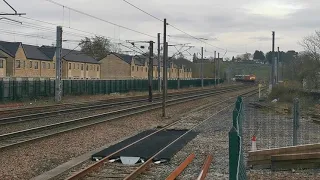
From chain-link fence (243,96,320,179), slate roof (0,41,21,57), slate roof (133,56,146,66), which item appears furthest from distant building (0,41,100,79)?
chain-link fence (243,96,320,179)

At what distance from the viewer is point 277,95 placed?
1820 inches

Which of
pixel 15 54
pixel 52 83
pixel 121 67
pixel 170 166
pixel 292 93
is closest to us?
pixel 170 166

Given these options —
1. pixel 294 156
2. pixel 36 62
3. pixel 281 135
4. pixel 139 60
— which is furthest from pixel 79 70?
pixel 294 156

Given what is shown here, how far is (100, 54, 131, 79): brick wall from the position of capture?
346ft

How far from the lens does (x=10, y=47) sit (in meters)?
69.9

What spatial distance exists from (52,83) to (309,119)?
99.1 ft

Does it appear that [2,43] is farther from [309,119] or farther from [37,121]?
[309,119]

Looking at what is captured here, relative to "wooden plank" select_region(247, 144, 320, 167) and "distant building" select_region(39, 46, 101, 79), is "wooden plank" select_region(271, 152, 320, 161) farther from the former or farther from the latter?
"distant building" select_region(39, 46, 101, 79)

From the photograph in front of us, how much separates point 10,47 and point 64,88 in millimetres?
22615

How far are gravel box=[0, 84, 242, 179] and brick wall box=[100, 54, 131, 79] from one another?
3230 inches

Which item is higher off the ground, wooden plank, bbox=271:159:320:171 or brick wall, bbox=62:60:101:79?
brick wall, bbox=62:60:101:79

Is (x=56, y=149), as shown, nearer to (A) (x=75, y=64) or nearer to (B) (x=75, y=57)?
(A) (x=75, y=64)

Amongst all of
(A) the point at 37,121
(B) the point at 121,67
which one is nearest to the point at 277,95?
(A) the point at 37,121

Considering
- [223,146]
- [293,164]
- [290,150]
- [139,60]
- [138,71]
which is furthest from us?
[139,60]
